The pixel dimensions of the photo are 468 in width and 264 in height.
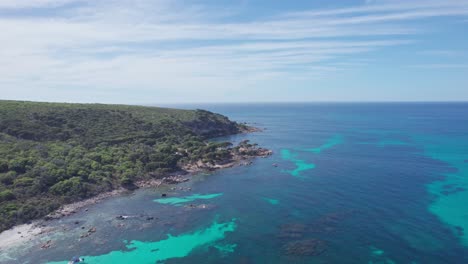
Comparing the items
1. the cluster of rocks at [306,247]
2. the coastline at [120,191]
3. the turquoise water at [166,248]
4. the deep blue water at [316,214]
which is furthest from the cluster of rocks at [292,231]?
the coastline at [120,191]

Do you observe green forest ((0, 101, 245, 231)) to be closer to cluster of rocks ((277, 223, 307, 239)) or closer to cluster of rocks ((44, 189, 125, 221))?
cluster of rocks ((44, 189, 125, 221))

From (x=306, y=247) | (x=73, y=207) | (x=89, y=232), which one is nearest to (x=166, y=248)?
(x=89, y=232)

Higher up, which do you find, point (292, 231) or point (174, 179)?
point (174, 179)

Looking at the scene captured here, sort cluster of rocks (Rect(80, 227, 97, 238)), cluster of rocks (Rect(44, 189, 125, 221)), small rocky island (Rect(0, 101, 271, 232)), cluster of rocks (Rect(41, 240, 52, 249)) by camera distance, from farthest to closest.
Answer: small rocky island (Rect(0, 101, 271, 232)), cluster of rocks (Rect(44, 189, 125, 221)), cluster of rocks (Rect(80, 227, 97, 238)), cluster of rocks (Rect(41, 240, 52, 249))

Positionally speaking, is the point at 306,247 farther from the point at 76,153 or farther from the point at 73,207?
the point at 76,153

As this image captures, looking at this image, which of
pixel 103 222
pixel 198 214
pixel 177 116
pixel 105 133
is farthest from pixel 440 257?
pixel 177 116

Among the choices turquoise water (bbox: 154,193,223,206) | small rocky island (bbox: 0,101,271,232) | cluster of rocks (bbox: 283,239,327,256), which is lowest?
cluster of rocks (bbox: 283,239,327,256)

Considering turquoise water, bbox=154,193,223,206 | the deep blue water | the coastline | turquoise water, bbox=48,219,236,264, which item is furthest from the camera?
turquoise water, bbox=154,193,223,206

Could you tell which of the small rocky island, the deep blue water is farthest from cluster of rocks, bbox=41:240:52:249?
the small rocky island
